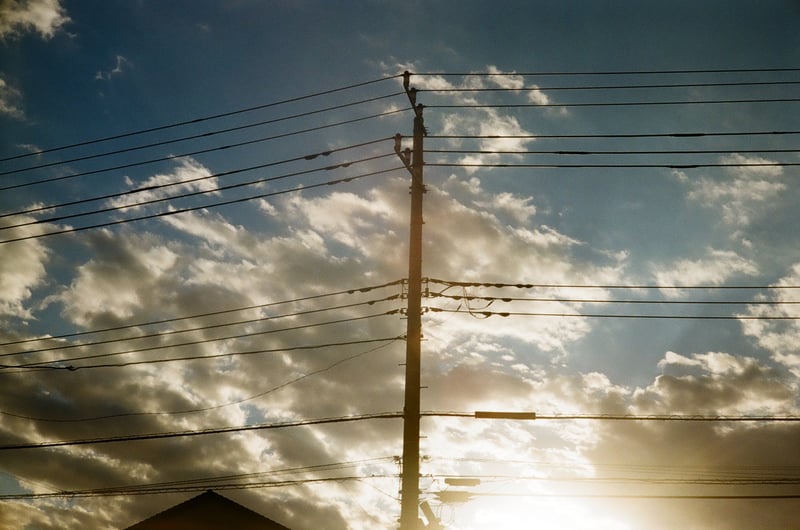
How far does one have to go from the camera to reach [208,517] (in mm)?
23219

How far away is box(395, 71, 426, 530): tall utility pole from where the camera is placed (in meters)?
13.3

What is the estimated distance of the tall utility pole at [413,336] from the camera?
43.7ft

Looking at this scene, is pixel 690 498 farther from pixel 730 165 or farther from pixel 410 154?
pixel 410 154

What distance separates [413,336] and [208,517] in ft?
47.2

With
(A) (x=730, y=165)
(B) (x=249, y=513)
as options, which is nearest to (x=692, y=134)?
(A) (x=730, y=165)

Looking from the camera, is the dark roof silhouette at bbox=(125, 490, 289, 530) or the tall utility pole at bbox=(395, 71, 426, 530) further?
the dark roof silhouette at bbox=(125, 490, 289, 530)

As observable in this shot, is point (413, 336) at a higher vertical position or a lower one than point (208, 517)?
higher

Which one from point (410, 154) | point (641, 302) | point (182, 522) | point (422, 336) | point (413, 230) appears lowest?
point (182, 522)

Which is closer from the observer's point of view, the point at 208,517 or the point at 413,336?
the point at 413,336

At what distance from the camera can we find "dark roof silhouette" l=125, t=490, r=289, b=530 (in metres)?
22.9

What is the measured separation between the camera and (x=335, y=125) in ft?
57.6

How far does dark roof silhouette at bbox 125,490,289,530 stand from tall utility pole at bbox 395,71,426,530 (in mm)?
11842

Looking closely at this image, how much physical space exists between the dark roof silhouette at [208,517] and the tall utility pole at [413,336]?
11.8 metres

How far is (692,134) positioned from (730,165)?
1.79m
